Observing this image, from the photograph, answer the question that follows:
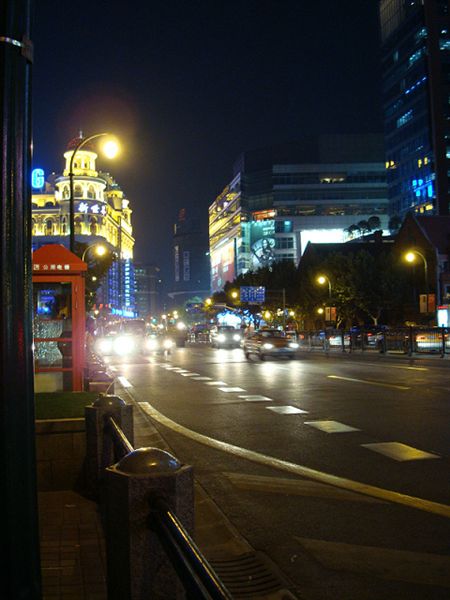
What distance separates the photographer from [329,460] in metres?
8.16

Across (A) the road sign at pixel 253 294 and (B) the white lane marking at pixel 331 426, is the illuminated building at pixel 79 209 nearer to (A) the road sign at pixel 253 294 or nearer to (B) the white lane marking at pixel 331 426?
(A) the road sign at pixel 253 294

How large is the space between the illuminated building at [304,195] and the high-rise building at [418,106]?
1201 centimetres

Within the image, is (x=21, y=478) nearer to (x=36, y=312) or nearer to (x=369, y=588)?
(x=369, y=588)

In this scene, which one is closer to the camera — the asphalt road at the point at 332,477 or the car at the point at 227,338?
the asphalt road at the point at 332,477

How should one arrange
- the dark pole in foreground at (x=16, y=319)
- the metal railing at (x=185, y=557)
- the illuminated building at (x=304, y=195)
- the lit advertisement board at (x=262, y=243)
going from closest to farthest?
the metal railing at (x=185, y=557)
the dark pole in foreground at (x=16, y=319)
the illuminated building at (x=304, y=195)
the lit advertisement board at (x=262, y=243)

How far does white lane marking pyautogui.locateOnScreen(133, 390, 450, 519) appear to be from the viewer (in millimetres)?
6023

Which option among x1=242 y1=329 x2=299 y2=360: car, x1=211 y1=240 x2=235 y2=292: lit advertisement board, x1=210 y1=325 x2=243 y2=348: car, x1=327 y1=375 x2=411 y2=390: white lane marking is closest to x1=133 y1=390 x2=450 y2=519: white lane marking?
x1=327 y1=375 x2=411 y2=390: white lane marking

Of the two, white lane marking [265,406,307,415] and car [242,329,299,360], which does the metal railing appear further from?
car [242,329,299,360]

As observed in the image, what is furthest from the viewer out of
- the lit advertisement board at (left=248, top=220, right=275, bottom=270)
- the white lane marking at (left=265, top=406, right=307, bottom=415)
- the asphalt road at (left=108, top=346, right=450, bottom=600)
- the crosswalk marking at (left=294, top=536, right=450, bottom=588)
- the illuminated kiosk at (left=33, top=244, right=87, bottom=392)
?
the lit advertisement board at (left=248, top=220, right=275, bottom=270)

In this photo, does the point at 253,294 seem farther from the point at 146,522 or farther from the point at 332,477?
the point at 146,522

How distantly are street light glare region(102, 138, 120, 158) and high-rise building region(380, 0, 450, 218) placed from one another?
3693 inches

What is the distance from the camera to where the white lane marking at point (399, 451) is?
26.8 feet

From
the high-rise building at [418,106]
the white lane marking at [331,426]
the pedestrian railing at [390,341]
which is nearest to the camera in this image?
the white lane marking at [331,426]

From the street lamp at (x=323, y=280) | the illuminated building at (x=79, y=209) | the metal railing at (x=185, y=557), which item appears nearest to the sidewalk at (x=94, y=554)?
the metal railing at (x=185, y=557)
